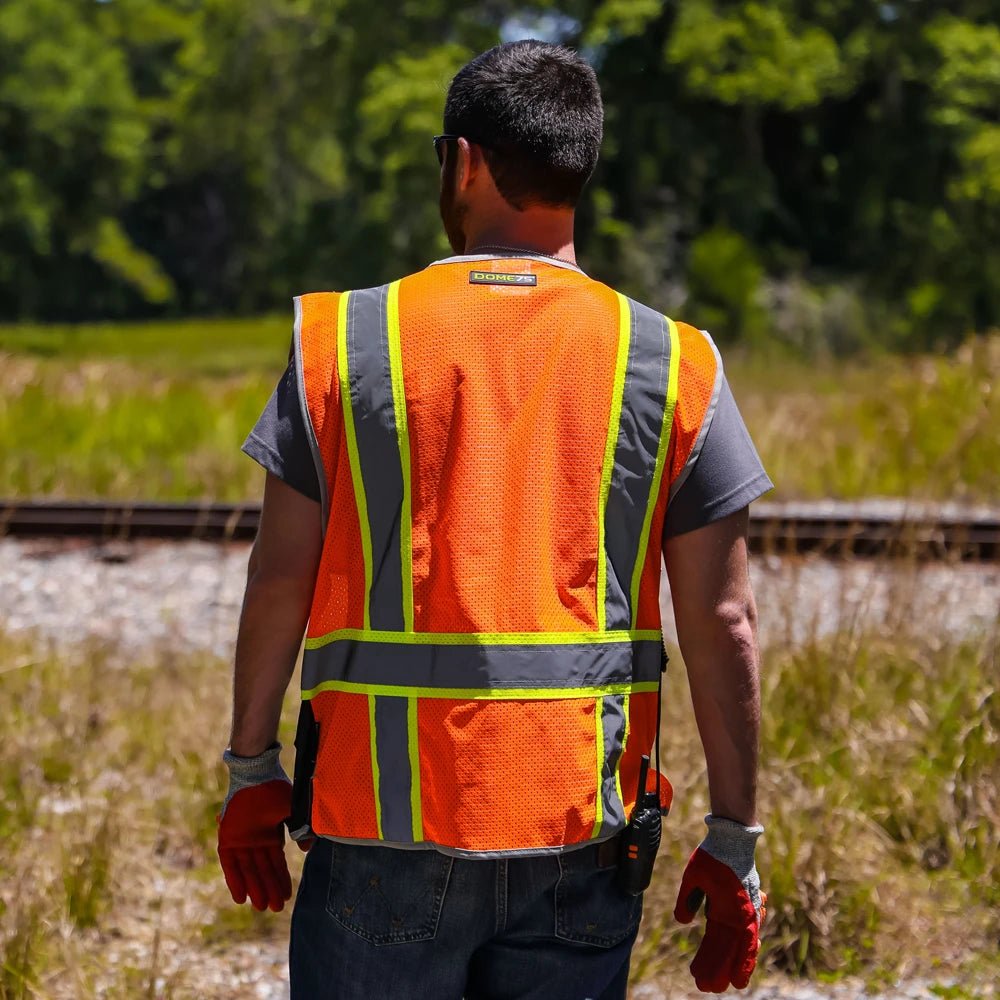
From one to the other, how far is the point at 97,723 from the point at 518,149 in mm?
3555

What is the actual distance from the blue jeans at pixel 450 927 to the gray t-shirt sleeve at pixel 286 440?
1.68ft

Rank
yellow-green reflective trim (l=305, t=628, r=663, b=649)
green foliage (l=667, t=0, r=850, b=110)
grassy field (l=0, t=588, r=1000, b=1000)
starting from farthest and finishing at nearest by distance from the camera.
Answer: green foliage (l=667, t=0, r=850, b=110) < grassy field (l=0, t=588, r=1000, b=1000) < yellow-green reflective trim (l=305, t=628, r=663, b=649)

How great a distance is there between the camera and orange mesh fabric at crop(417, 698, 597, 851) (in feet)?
5.91

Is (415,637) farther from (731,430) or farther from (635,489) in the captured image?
(731,430)

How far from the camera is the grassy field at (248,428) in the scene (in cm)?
914

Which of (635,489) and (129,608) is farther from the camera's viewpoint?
(129,608)

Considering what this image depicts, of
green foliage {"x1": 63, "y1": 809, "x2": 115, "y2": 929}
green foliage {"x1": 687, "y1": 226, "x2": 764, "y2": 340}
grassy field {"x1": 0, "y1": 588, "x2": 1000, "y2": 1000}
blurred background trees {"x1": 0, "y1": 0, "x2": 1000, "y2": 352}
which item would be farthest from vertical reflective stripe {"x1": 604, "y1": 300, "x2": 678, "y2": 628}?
green foliage {"x1": 687, "y1": 226, "x2": 764, "y2": 340}

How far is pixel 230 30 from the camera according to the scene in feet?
87.4

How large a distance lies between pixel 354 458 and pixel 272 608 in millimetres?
273

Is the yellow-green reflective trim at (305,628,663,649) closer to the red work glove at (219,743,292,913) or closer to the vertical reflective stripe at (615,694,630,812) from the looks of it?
the vertical reflective stripe at (615,694,630,812)

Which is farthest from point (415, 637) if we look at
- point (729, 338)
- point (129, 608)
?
point (729, 338)

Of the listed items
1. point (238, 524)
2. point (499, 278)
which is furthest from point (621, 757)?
point (238, 524)

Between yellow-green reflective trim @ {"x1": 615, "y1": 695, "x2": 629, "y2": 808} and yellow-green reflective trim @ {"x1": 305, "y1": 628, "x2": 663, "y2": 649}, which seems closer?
yellow-green reflective trim @ {"x1": 305, "y1": 628, "x2": 663, "y2": 649}

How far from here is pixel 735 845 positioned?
206cm
